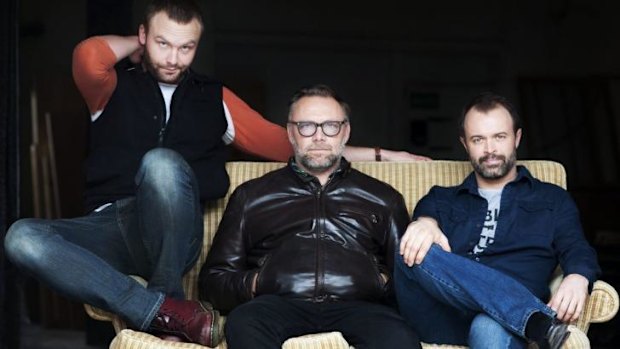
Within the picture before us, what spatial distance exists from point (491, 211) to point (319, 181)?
22.0 inches

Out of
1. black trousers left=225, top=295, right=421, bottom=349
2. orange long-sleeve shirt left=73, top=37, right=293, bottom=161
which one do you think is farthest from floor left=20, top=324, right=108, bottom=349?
black trousers left=225, top=295, right=421, bottom=349

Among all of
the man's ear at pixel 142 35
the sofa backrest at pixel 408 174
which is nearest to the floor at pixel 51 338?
the sofa backrest at pixel 408 174

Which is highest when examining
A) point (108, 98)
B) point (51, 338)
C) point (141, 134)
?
point (108, 98)

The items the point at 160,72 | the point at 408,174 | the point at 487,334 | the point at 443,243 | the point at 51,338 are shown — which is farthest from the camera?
the point at 51,338

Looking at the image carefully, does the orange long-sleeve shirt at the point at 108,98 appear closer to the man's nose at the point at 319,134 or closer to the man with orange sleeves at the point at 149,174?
the man with orange sleeves at the point at 149,174

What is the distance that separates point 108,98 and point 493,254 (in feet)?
4.36

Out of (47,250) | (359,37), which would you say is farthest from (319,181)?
(359,37)

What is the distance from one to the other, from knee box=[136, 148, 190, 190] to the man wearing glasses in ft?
1.18

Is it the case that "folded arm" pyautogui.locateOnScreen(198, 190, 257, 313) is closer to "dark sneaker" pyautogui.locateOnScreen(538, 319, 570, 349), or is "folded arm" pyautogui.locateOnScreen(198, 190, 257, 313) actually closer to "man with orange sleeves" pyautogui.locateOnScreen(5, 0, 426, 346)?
"man with orange sleeves" pyautogui.locateOnScreen(5, 0, 426, 346)

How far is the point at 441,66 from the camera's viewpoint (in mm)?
7621

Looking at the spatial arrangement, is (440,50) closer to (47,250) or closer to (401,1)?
(401,1)

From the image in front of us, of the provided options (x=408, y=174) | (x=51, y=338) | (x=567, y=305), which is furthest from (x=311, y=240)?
(x=51, y=338)

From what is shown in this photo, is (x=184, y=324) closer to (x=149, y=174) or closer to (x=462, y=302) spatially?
(x=149, y=174)

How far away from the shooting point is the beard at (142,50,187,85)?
324 cm
